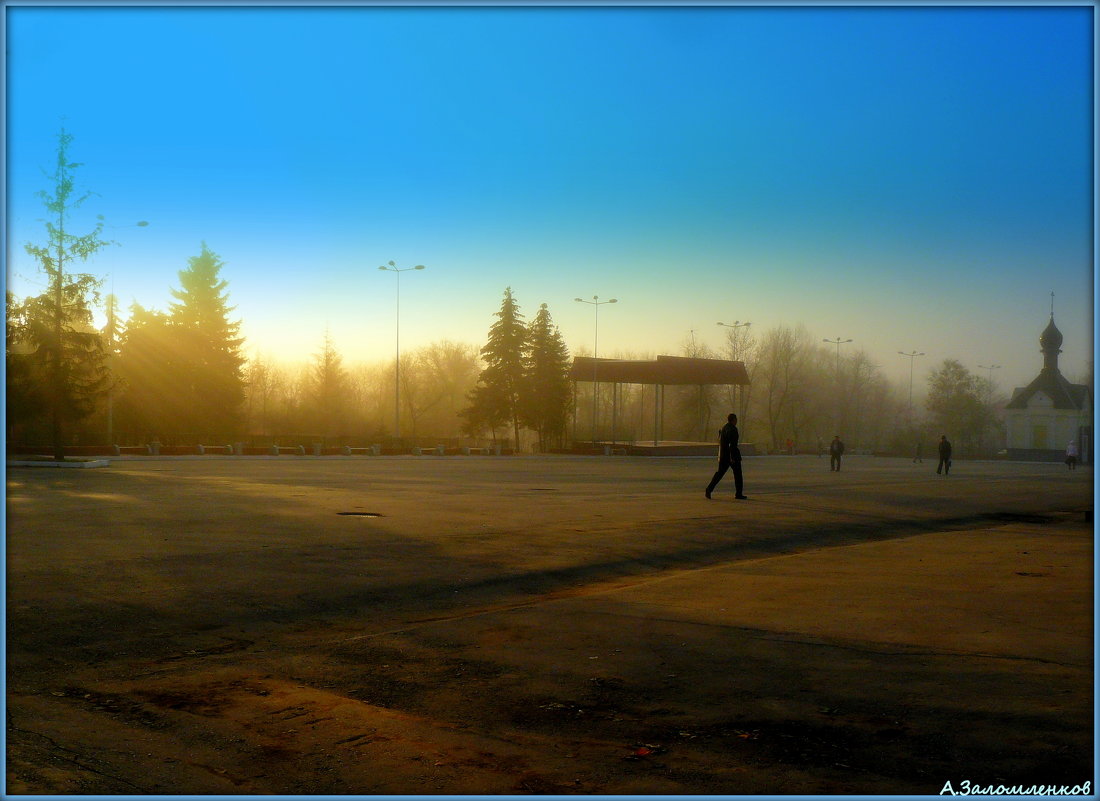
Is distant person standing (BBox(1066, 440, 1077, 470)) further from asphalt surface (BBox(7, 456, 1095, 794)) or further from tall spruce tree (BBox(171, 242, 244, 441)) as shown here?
tall spruce tree (BBox(171, 242, 244, 441))

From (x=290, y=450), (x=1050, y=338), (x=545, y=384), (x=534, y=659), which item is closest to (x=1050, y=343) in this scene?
(x=1050, y=338)

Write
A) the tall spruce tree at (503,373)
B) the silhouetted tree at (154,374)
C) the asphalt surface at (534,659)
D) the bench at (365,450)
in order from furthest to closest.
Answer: the tall spruce tree at (503,373) → the silhouetted tree at (154,374) → the bench at (365,450) → the asphalt surface at (534,659)

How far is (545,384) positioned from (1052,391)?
42.0 metres

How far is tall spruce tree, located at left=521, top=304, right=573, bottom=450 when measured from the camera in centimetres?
7793

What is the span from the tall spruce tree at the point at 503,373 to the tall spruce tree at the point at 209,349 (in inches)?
792

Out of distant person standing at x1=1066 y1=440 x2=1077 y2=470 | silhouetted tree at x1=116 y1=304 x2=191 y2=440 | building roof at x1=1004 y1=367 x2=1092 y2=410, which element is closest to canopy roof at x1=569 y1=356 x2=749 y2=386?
distant person standing at x1=1066 y1=440 x2=1077 y2=470

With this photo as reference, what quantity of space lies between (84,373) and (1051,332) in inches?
2407

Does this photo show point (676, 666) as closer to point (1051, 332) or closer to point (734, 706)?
point (734, 706)

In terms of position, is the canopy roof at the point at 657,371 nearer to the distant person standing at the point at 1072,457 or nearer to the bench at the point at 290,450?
the bench at the point at 290,450

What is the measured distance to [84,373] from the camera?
32.4m

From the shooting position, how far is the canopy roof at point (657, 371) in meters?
65.1

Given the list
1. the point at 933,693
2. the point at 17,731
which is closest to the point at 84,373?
the point at 17,731

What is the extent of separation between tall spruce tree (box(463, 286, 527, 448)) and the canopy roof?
12559mm

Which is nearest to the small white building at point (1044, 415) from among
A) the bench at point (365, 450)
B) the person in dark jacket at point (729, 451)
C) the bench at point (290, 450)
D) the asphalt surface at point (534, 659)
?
the bench at point (365, 450)
